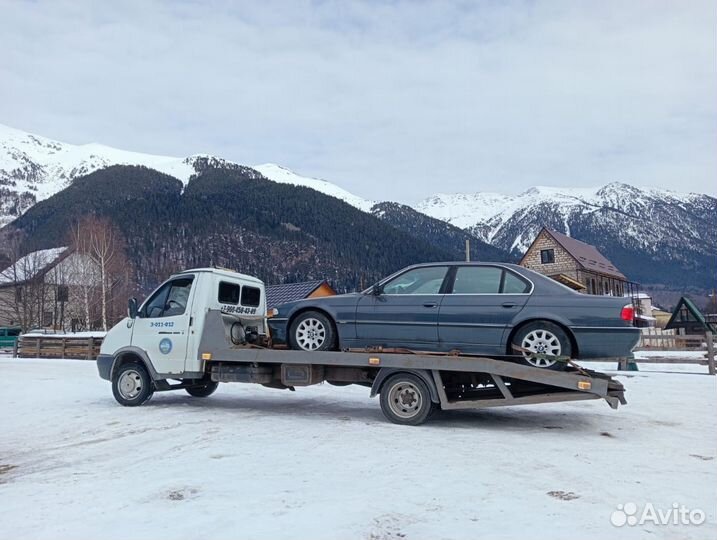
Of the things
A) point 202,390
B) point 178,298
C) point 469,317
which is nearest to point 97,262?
point 202,390

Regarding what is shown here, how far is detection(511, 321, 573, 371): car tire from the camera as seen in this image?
7.01 metres

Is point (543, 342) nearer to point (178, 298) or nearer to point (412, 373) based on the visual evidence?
point (412, 373)

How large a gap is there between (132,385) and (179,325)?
1394 millimetres

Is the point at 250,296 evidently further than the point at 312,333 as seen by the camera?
Yes

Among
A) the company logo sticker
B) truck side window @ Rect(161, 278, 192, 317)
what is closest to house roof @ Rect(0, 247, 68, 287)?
truck side window @ Rect(161, 278, 192, 317)

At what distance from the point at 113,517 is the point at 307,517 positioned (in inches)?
55.5

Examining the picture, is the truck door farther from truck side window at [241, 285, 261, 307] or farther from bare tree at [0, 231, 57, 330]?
bare tree at [0, 231, 57, 330]

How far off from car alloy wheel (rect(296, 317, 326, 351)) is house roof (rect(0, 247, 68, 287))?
4416 cm

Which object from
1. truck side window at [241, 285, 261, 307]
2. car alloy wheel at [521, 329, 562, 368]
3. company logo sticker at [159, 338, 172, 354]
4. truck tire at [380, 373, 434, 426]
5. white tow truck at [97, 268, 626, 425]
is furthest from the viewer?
truck side window at [241, 285, 261, 307]

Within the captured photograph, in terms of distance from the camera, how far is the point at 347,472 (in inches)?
208

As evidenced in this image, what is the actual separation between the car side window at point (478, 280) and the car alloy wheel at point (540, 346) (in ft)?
2.33

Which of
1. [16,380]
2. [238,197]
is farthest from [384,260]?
[16,380]

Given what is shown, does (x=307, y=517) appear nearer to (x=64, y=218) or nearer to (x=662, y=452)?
(x=662, y=452)

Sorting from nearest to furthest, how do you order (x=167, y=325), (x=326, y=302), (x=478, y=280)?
(x=478, y=280) → (x=326, y=302) → (x=167, y=325)
